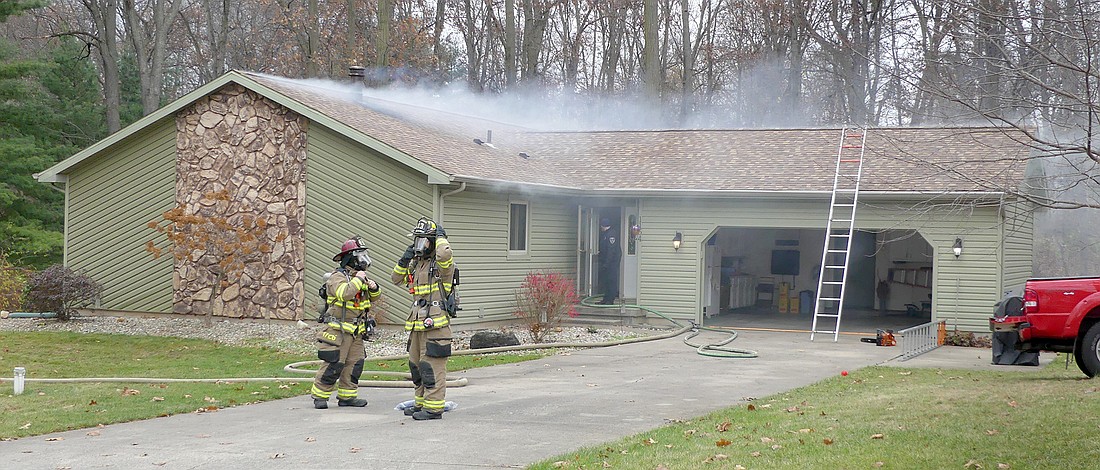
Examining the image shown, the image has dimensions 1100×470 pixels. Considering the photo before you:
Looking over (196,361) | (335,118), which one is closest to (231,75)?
(335,118)

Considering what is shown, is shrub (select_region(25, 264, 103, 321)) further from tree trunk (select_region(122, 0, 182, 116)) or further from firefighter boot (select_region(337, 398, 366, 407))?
tree trunk (select_region(122, 0, 182, 116))

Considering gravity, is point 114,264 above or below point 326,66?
below

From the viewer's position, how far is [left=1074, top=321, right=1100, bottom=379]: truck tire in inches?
500

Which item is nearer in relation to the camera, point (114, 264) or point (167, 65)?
point (114, 264)

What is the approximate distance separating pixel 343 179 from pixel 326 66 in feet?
62.0

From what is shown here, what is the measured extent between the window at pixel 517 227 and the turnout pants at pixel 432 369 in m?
10.4

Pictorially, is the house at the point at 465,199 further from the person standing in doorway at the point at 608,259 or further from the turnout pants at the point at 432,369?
the turnout pants at the point at 432,369

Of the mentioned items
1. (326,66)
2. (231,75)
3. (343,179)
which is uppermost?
(326,66)

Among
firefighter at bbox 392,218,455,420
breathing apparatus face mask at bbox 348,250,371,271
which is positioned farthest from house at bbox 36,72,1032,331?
firefighter at bbox 392,218,455,420

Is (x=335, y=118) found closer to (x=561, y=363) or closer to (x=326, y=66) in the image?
(x=561, y=363)

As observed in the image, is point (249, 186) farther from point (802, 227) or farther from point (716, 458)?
point (716, 458)

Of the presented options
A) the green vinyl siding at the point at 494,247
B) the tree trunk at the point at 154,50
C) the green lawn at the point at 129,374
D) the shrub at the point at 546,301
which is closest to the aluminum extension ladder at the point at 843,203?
the shrub at the point at 546,301

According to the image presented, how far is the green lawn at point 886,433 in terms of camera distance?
794cm

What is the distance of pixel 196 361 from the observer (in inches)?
641
